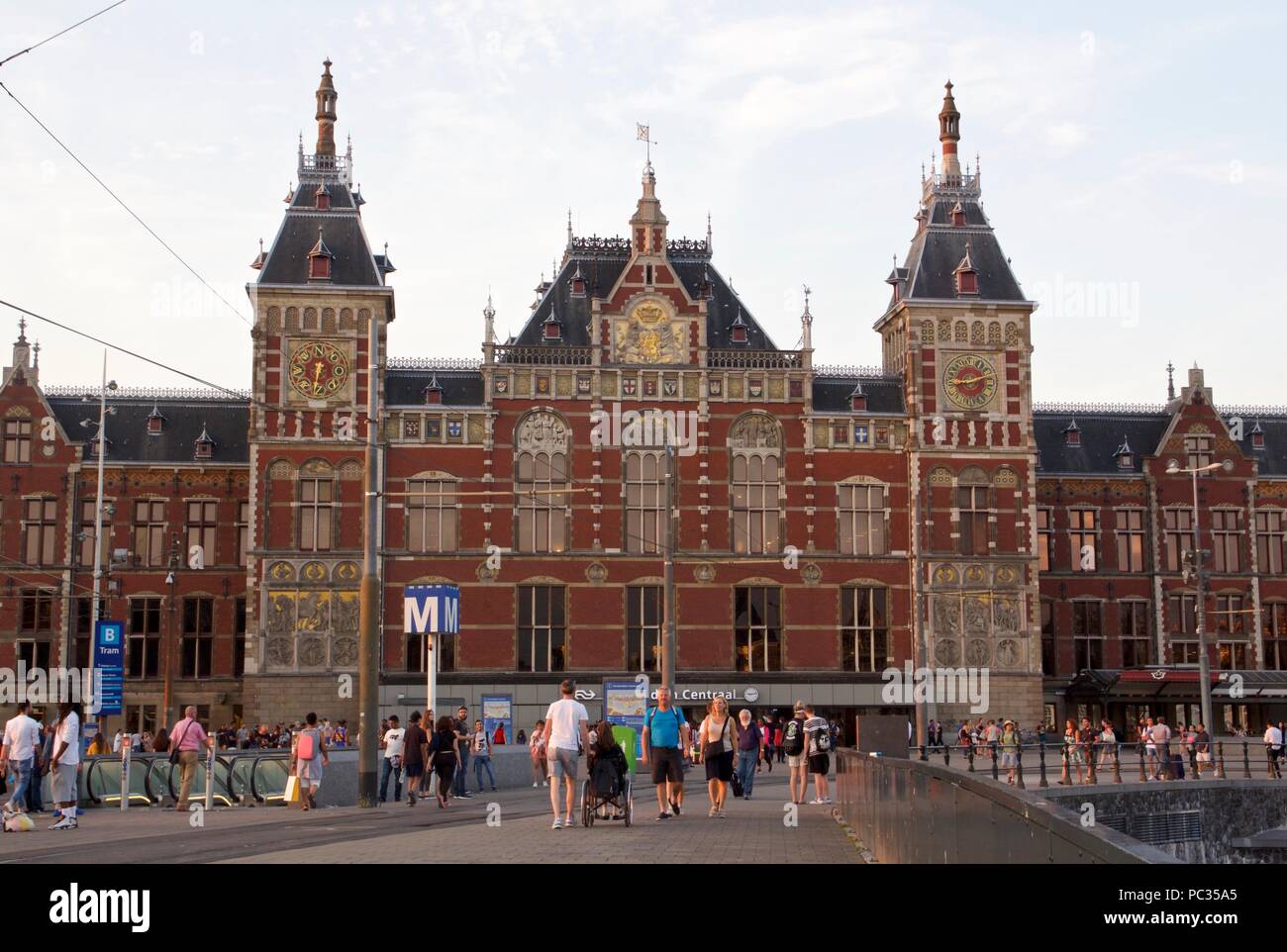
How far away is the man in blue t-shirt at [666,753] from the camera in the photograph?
2038cm

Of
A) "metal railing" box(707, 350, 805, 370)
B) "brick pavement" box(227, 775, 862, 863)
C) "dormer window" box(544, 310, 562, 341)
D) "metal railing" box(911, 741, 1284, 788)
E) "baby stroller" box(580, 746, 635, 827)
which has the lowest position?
"metal railing" box(911, 741, 1284, 788)

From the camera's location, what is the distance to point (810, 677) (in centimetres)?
5088

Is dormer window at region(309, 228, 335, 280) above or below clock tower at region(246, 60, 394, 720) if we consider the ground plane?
above

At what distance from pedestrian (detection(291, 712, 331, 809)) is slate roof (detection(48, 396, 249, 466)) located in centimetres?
3057

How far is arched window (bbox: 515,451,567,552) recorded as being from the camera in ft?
167

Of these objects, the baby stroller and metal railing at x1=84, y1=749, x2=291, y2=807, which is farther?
metal railing at x1=84, y1=749, x2=291, y2=807

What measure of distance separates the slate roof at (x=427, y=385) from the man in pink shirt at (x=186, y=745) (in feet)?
89.9

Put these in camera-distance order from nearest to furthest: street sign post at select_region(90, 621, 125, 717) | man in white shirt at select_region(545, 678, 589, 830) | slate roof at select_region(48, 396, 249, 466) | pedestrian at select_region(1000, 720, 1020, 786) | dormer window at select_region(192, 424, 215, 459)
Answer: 1. man in white shirt at select_region(545, 678, 589, 830)
2. street sign post at select_region(90, 621, 125, 717)
3. pedestrian at select_region(1000, 720, 1020, 786)
4. dormer window at select_region(192, 424, 215, 459)
5. slate roof at select_region(48, 396, 249, 466)

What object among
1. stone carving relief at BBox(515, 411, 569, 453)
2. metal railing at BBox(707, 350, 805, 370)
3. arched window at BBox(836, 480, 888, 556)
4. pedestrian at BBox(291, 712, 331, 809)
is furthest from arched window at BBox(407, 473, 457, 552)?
pedestrian at BBox(291, 712, 331, 809)

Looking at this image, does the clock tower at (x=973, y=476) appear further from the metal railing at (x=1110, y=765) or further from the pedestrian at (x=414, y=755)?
the pedestrian at (x=414, y=755)

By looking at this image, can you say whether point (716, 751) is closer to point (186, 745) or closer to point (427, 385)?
point (186, 745)

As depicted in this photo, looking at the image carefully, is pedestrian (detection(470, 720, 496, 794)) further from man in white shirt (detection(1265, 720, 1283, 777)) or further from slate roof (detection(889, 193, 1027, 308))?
slate roof (detection(889, 193, 1027, 308))

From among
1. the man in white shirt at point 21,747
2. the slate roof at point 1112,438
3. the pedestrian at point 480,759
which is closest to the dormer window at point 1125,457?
the slate roof at point 1112,438

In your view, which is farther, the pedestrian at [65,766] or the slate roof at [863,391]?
the slate roof at [863,391]
